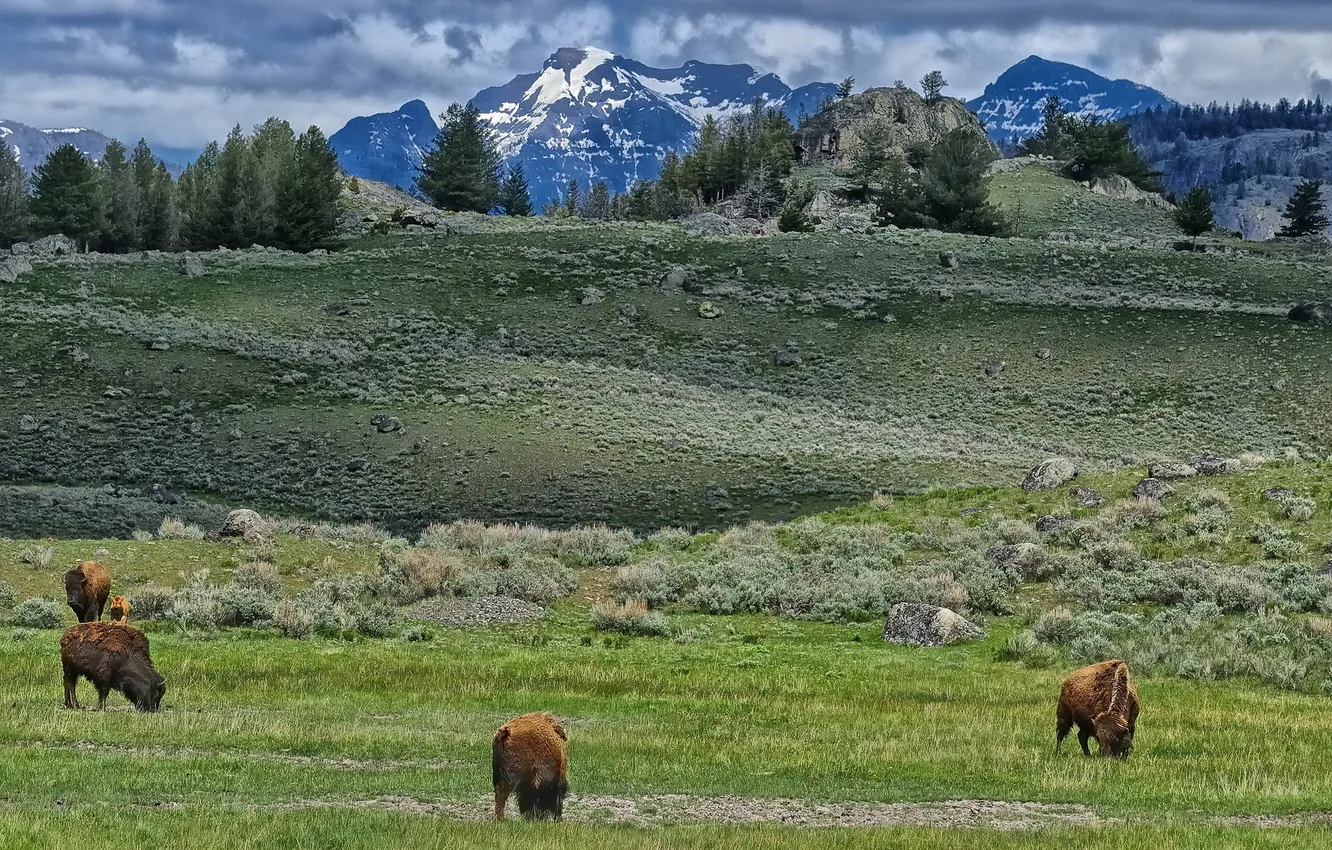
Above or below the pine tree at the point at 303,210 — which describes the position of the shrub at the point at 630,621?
below

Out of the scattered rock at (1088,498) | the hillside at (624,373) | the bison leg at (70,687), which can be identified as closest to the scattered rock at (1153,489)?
the scattered rock at (1088,498)

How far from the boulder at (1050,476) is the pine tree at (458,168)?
9296 centimetres

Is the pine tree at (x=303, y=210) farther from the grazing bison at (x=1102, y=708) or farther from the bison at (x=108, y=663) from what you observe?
the grazing bison at (x=1102, y=708)

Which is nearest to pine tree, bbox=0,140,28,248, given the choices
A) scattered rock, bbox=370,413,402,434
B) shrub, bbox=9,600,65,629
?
scattered rock, bbox=370,413,402,434

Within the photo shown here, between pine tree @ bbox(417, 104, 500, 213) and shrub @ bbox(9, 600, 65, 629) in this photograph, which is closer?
shrub @ bbox(9, 600, 65, 629)

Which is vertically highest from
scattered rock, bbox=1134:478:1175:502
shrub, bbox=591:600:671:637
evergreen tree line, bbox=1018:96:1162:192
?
evergreen tree line, bbox=1018:96:1162:192

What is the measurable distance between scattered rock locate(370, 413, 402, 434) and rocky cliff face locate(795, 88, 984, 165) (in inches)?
3895

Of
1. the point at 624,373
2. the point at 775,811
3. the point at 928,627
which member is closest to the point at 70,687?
the point at 775,811

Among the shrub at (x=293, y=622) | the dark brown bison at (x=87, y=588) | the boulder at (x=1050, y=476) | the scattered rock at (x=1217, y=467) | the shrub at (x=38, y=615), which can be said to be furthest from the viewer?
the boulder at (x=1050, y=476)

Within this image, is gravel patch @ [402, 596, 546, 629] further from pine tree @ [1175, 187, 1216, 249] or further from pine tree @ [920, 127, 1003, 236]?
pine tree @ [1175, 187, 1216, 249]

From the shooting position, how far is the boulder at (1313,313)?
75.4 meters

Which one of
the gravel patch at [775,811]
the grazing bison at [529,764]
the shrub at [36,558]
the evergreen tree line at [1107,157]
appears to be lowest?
the gravel patch at [775,811]

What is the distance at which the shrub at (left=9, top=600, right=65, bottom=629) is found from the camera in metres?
24.6

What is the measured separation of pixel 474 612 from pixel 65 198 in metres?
89.0
